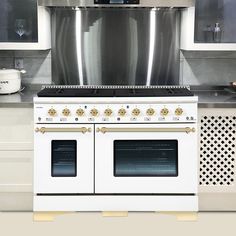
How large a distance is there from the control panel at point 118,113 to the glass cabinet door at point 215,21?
27.8 inches

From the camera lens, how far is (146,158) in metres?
3.76

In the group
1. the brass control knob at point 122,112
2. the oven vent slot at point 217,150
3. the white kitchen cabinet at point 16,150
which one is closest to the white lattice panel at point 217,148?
the oven vent slot at point 217,150

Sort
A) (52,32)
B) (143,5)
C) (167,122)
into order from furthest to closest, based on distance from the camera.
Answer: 1. (52,32)
2. (143,5)
3. (167,122)

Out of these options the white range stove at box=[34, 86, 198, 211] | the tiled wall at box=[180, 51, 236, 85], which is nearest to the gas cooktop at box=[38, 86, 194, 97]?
the white range stove at box=[34, 86, 198, 211]

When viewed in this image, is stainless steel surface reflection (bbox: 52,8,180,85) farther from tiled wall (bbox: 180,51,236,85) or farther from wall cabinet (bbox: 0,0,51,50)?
wall cabinet (bbox: 0,0,51,50)

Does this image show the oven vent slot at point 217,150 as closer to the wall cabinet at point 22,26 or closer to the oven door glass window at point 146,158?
the oven door glass window at point 146,158

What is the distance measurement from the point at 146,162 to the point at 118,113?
42 cm

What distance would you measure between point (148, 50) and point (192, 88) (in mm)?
491

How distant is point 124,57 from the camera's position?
4.35m

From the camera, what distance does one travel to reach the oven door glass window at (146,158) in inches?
147
